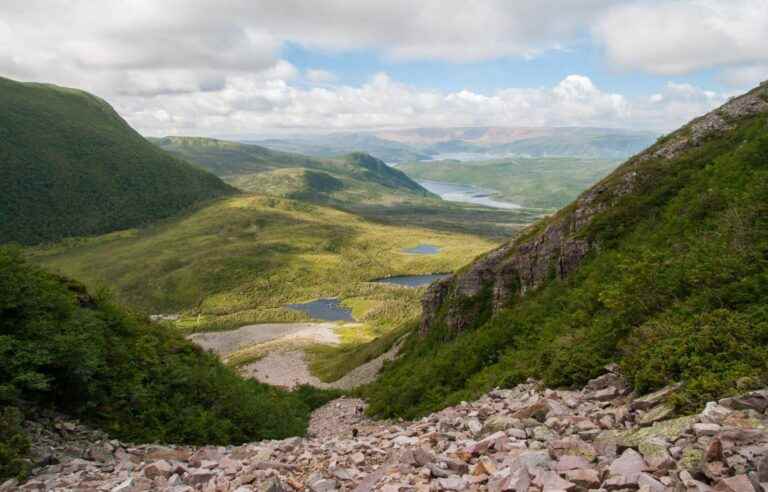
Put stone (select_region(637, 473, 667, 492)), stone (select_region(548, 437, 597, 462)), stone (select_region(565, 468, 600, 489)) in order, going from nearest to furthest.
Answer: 1. stone (select_region(637, 473, 667, 492))
2. stone (select_region(565, 468, 600, 489))
3. stone (select_region(548, 437, 597, 462))

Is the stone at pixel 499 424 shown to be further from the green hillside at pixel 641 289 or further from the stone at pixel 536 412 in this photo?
the green hillside at pixel 641 289

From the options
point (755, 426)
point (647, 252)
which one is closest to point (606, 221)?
point (647, 252)

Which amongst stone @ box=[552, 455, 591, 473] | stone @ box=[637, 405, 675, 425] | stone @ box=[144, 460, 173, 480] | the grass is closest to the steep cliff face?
stone @ box=[637, 405, 675, 425]

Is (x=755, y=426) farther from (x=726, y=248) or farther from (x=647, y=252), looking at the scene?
(x=647, y=252)

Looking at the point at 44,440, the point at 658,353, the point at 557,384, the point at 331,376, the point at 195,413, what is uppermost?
→ the point at 658,353

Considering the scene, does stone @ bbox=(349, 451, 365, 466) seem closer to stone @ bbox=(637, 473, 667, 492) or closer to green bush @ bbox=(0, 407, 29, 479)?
stone @ bbox=(637, 473, 667, 492)

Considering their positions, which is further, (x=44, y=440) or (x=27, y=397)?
(x=27, y=397)
